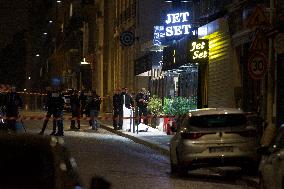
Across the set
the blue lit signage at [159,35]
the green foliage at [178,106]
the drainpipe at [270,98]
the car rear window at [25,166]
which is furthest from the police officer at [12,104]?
the car rear window at [25,166]

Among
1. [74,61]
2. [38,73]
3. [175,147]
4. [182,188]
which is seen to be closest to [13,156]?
[182,188]

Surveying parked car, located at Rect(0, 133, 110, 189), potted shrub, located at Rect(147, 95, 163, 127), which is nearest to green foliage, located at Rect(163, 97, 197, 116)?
potted shrub, located at Rect(147, 95, 163, 127)

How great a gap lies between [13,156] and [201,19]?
1004 inches

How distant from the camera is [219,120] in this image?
16875mm

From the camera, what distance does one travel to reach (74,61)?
80.3m

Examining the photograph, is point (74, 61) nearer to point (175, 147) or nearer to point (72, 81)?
point (72, 81)

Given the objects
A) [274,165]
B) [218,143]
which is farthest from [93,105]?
[274,165]

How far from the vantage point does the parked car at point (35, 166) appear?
6438 millimetres

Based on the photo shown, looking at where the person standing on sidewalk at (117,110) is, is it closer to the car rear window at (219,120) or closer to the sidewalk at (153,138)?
the sidewalk at (153,138)

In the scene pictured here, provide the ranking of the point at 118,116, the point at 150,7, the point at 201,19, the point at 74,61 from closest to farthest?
the point at 201,19
the point at 118,116
the point at 150,7
the point at 74,61

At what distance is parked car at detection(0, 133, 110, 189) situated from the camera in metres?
6.44

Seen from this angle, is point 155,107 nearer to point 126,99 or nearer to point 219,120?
point 126,99

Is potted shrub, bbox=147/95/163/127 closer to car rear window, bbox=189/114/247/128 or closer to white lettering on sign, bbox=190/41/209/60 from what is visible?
white lettering on sign, bbox=190/41/209/60

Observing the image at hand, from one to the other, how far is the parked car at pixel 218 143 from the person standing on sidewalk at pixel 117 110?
17.7 meters
